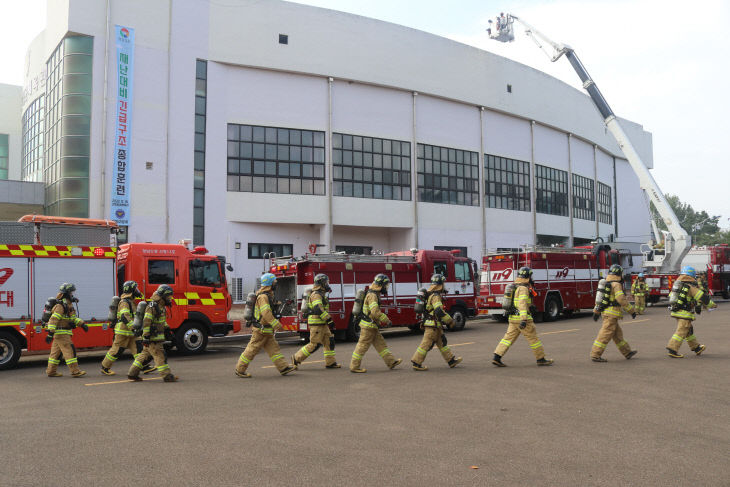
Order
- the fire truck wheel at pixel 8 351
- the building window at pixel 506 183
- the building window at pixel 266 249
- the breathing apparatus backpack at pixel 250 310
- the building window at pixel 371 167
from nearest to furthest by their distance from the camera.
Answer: the breathing apparatus backpack at pixel 250 310 → the fire truck wheel at pixel 8 351 → the building window at pixel 266 249 → the building window at pixel 371 167 → the building window at pixel 506 183

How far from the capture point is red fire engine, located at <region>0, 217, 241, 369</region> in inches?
445

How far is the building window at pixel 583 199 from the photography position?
1731 inches

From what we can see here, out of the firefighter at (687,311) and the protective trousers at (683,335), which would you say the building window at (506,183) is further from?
the protective trousers at (683,335)

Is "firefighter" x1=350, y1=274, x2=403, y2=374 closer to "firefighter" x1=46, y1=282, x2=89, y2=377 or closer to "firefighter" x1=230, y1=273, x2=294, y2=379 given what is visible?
"firefighter" x1=230, y1=273, x2=294, y2=379

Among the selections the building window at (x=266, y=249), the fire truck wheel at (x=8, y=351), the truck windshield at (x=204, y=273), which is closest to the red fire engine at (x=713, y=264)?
the building window at (x=266, y=249)

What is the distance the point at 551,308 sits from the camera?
20.6m

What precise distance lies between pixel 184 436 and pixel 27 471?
1.42m

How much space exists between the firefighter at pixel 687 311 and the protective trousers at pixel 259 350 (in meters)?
7.28

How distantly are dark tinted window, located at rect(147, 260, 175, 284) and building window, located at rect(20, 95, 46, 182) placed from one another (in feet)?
67.6

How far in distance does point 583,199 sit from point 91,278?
40550mm

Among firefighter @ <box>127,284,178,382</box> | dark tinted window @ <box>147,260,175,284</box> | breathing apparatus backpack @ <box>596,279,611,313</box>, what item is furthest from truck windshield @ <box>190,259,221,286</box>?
breathing apparatus backpack @ <box>596,279,611,313</box>

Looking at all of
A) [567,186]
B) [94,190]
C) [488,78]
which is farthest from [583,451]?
[567,186]

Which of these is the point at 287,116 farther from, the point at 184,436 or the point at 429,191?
the point at 184,436

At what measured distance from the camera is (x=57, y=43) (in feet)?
86.9
